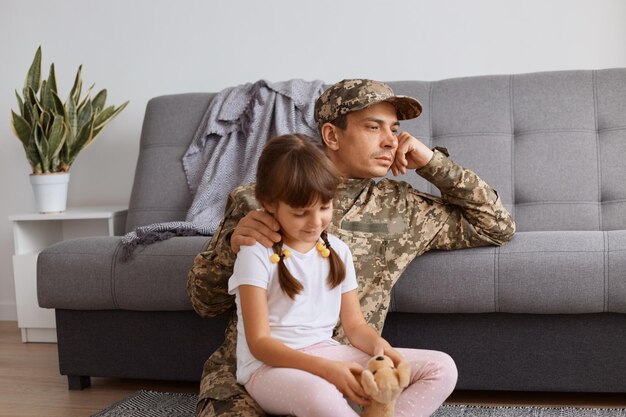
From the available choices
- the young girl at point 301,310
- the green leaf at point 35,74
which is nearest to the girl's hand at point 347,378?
the young girl at point 301,310

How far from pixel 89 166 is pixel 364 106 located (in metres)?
2.07

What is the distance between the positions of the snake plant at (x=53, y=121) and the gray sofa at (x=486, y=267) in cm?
34

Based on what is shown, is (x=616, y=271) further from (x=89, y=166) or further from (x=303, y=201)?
(x=89, y=166)

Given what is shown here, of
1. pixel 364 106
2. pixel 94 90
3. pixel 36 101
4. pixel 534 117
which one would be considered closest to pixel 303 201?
pixel 364 106

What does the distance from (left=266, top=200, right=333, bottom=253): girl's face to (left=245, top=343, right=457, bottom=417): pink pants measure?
0.77 feet

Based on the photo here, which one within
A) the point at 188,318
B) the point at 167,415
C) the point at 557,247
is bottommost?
the point at 167,415

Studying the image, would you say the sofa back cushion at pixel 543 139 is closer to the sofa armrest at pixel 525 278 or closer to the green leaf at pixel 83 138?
the sofa armrest at pixel 525 278

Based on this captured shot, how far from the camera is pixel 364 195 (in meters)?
2.18

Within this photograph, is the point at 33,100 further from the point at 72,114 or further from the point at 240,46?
the point at 240,46

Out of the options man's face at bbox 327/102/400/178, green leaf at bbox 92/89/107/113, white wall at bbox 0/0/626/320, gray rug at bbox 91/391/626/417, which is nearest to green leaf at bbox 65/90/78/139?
green leaf at bbox 92/89/107/113

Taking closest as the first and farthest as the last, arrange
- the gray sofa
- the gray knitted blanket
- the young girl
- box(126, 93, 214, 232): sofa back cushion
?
the young girl
the gray sofa
the gray knitted blanket
box(126, 93, 214, 232): sofa back cushion

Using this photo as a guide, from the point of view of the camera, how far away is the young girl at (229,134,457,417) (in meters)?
1.61

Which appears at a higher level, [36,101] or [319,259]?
[36,101]

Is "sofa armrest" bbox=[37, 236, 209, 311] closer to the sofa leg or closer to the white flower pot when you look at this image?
the sofa leg
